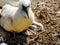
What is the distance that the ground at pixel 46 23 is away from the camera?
15.4 feet

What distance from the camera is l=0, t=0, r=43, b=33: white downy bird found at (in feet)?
14.5

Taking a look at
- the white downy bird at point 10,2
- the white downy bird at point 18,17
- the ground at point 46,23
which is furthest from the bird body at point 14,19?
the white downy bird at point 10,2

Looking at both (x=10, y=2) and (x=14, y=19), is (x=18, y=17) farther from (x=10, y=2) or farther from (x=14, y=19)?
(x=10, y=2)

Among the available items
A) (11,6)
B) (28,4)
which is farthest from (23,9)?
(11,6)

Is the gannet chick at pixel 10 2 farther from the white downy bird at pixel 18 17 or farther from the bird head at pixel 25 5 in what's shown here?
the bird head at pixel 25 5

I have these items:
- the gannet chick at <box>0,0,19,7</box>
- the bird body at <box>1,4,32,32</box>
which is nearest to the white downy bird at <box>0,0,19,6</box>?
the gannet chick at <box>0,0,19,7</box>

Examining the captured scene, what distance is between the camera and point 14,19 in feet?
15.0

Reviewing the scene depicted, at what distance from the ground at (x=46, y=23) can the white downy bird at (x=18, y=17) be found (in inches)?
5.6

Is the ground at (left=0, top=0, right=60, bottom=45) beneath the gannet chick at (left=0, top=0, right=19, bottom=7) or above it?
beneath

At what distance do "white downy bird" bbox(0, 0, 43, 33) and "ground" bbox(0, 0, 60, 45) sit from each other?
0.47 feet

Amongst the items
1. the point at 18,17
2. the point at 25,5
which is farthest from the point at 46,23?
the point at 25,5

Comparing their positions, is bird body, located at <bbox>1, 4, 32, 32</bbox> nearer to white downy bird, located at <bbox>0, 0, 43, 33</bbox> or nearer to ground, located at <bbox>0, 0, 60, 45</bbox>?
white downy bird, located at <bbox>0, 0, 43, 33</bbox>

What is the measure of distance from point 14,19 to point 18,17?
0.09m

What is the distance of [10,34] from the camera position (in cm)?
489
